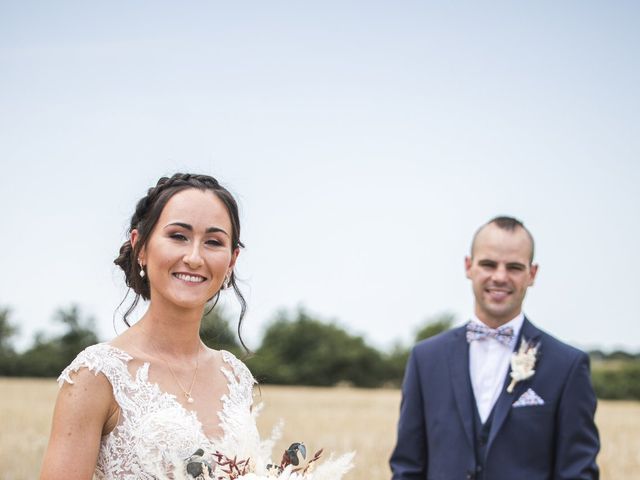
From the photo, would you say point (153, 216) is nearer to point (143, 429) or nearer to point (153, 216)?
point (153, 216)

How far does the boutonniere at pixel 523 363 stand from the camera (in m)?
5.49

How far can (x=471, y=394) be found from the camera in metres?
5.62

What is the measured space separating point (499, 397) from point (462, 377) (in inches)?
11.1

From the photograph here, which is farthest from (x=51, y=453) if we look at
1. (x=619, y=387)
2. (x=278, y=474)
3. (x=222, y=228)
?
(x=619, y=387)

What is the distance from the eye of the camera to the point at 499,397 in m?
5.54

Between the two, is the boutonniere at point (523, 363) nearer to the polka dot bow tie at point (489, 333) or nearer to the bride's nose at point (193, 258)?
the polka dot bow tie at point (489, 333)

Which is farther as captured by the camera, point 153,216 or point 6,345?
point 6,345

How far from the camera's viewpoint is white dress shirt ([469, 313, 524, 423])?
→ 223 inches

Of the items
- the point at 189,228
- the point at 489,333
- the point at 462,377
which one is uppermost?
the point at 189,228

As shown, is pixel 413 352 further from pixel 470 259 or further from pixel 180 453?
pixel 180 453

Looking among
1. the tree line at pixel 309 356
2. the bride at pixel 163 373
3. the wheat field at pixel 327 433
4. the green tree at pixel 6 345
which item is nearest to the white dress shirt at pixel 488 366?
the wheat field at pixel 327 433

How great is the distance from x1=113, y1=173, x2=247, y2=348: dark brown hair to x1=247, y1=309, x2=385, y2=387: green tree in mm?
45739

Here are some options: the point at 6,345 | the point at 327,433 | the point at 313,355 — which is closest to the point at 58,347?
the point at 6,345

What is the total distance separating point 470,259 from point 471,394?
0.89m
